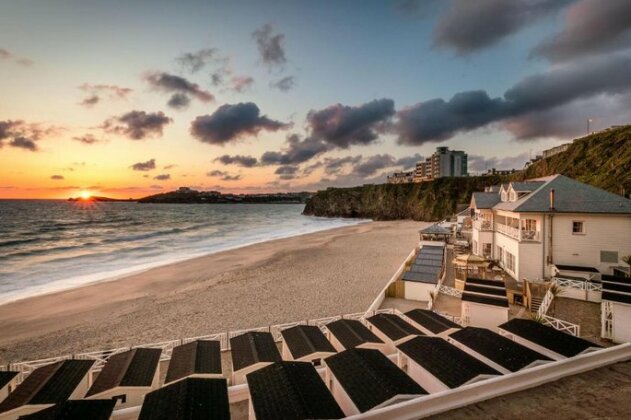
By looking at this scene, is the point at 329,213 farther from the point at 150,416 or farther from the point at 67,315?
the point at 150,416

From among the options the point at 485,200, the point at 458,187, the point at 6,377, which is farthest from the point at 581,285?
the point at 458,187

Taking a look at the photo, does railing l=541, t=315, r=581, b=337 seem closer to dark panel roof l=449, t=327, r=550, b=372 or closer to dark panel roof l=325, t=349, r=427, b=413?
dark panel roof l=449, t=327, r=550, b=372

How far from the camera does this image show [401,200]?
109062 mm

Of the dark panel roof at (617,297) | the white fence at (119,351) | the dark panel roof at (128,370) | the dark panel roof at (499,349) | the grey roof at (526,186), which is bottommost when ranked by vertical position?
the white fence at (119,351)

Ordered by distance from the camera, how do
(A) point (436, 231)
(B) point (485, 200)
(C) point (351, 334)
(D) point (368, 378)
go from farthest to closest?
1. (A) point (436, 231)
2. (B) point (485, 200)
3. (C) point (351, 334)
4. (D) point (368, 378)

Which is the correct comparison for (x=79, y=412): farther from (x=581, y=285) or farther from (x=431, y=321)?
(x=581, y=285)

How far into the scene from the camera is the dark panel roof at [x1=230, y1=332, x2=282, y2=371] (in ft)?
31.9

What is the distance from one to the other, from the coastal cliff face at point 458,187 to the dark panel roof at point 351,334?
34.9 metres

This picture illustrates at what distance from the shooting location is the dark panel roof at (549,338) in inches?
340

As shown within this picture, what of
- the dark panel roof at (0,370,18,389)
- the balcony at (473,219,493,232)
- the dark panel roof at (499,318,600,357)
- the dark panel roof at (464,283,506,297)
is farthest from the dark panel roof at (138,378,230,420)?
the balcony at (473,219,493,232)

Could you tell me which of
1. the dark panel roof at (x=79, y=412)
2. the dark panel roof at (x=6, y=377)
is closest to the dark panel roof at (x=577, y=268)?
the dark panel roof at (x=79, y=412)

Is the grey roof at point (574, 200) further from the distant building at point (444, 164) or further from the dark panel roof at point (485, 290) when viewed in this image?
the distant building at point (444, 164)

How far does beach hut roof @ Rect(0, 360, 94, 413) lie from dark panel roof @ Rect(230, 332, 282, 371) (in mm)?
4538

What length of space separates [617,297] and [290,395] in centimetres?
1345
